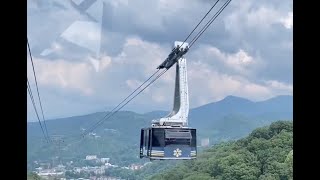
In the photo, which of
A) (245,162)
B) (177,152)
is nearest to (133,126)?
(245,162)

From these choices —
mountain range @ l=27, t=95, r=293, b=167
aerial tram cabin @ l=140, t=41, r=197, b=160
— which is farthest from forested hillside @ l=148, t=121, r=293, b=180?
aerial tram cabin @ l=140, t=41, r=197, b=160

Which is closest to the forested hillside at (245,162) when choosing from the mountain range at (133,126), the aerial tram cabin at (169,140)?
the mountain range at (133,126)

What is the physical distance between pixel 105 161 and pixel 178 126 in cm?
852

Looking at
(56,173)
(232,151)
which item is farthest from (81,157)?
(232,151)

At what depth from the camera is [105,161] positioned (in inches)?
605

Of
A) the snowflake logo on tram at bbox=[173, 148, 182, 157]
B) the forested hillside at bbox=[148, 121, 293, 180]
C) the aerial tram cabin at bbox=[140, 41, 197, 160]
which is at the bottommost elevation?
the forested hillside at bbox=[148, 121, 293, 180]

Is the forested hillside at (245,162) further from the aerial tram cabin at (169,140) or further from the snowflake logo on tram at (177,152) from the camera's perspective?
the snowflake logo on tram at (177,152)

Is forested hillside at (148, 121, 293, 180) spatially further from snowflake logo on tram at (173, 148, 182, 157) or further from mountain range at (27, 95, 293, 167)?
snowflake logo on tram at (173, 148, 182, 157)

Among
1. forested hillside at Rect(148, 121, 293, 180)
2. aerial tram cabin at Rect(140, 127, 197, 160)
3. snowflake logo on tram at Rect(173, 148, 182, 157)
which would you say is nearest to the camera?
aerial tram cabin at Rect(140, 127, 197, 160)

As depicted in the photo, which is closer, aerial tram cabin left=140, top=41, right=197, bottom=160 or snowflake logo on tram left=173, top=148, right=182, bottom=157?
aerial tram cabin left=140, top=41, right=197, bottom=160

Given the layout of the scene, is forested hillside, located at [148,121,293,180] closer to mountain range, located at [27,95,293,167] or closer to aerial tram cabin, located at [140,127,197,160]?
mountain range, located at [27,95,293,167]

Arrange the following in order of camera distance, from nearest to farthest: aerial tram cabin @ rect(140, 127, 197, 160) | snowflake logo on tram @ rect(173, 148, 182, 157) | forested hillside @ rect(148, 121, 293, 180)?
aerial tram cabin @ rect(140, 127, 197, 160) → snowflake logo on tram @ rect(173, 148, 182, 157) → forested hillside @ rect(148, 121, 293, 180)

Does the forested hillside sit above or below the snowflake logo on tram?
below
